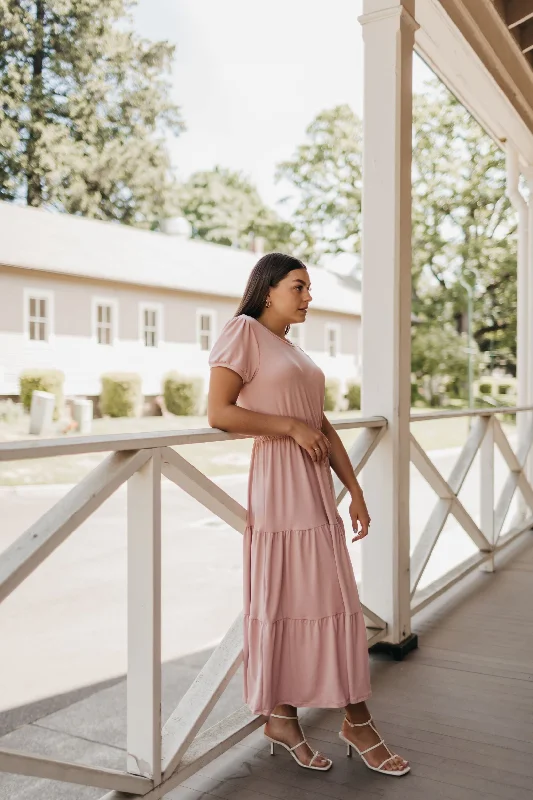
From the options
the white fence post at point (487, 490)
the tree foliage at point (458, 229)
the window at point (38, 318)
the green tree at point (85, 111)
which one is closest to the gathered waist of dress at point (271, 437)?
the white fence post at point (487, 490)

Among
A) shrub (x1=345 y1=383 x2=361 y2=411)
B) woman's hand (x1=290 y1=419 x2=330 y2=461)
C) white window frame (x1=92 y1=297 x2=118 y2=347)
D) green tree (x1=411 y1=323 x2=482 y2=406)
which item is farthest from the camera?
green tree (x1=411 y1=323 x2=482 y2=406)

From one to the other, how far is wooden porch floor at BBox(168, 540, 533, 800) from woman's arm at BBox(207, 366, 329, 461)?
2.76 feet

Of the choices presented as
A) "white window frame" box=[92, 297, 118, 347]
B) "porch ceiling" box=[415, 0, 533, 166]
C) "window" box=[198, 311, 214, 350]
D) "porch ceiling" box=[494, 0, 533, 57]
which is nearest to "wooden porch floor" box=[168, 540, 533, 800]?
"porch ceiling" box=[415, 0, 533, 166]

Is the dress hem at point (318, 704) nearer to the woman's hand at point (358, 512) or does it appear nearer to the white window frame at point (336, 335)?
the woman's hand at point (358, 512)

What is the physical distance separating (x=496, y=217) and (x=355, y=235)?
18.4 feet

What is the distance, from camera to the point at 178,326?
22234mm

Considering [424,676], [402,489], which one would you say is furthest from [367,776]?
[402,489]

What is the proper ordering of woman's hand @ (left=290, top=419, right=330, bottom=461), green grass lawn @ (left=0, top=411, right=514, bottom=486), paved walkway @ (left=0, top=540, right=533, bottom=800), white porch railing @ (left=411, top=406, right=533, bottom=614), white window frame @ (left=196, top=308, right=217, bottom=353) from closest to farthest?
woman's hand @ (left=290, top=419, right=330, bottom=461)
paved walkway @ (left=0, top=540, right=533, bottom=800)
white porch railing @ (left=411, top=406, right=533, bottom=614)
green grass lawn @ (left=0, top=411, right=514, bottom=486)
white window frame @ (left=196, top=308, right=217, bottom=353)

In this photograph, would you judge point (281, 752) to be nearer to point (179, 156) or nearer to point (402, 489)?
point (402, 489)

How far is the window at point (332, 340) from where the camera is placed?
25281 millimetres

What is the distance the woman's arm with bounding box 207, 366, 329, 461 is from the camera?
5.95ft

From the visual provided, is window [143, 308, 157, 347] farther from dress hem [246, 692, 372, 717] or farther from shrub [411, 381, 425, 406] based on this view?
dress hem [246, 692, 372, 717]

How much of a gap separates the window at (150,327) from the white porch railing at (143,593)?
1993 centimetres

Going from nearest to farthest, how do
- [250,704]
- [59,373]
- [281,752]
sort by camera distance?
[250,704], [281,752], [59,373]
